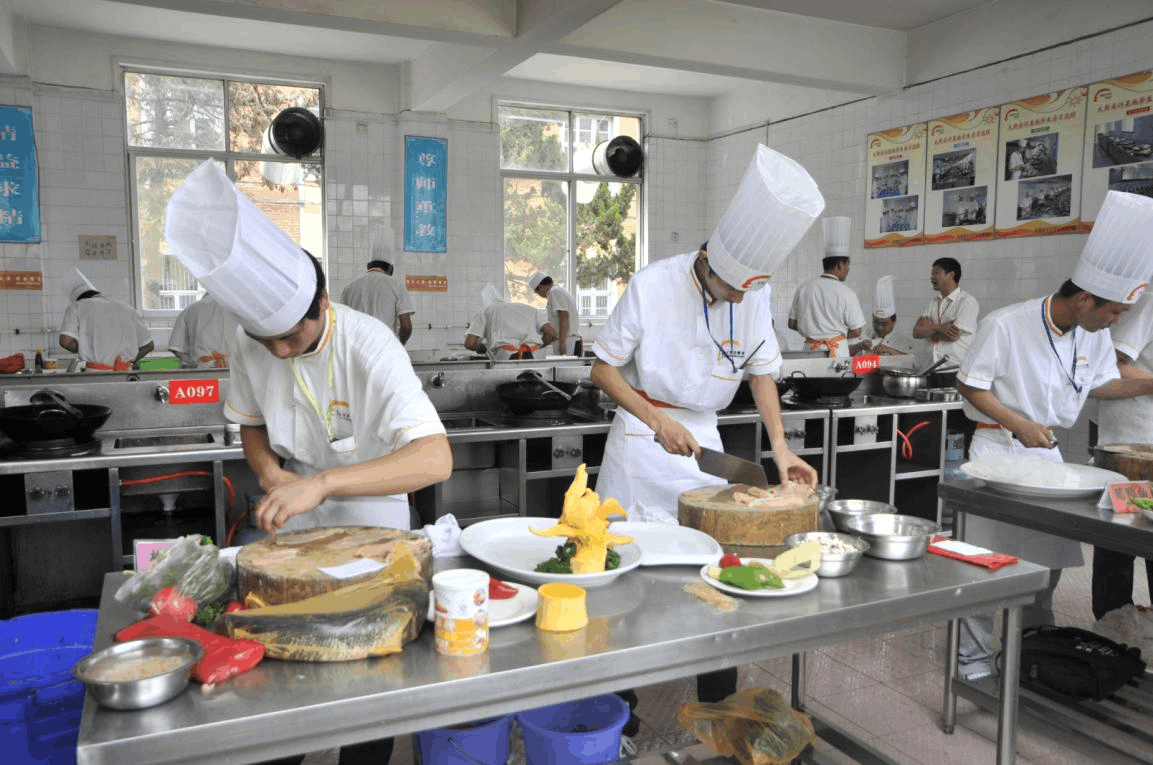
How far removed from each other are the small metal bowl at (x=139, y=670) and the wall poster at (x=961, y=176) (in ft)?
23.8

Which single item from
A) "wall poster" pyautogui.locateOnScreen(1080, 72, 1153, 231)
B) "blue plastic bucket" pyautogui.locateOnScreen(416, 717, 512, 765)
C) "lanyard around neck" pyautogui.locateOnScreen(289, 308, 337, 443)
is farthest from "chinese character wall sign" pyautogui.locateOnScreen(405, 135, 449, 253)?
"blue plastic bucket" pyautogui.locateOnScreen(416, 717, 512, 765)

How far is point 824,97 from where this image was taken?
8773 mm

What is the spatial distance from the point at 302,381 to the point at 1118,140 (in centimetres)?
628

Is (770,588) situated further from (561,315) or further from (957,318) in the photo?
(561,315)

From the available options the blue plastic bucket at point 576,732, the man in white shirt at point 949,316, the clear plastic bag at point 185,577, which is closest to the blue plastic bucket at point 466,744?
the blue plastic bucket at point 576,732

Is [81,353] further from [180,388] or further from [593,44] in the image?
[593,44]

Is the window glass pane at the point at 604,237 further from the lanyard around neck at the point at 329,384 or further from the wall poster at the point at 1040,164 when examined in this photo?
the lanyard around neck at the point at 329,384

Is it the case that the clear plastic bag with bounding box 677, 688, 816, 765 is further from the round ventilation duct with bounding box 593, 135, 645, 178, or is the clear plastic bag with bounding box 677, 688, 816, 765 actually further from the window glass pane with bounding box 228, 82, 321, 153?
the round ventilation duct with bounding box 593, 135, 645, 178

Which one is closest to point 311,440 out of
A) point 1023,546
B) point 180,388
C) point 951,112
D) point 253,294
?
point 253,294

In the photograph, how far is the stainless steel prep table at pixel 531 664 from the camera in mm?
1222

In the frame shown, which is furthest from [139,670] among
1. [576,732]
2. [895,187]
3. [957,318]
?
[895,187]

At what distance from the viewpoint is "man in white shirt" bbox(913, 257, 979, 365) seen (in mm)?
6965

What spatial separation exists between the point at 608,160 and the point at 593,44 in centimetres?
363

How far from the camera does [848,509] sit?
2186 millimetres
